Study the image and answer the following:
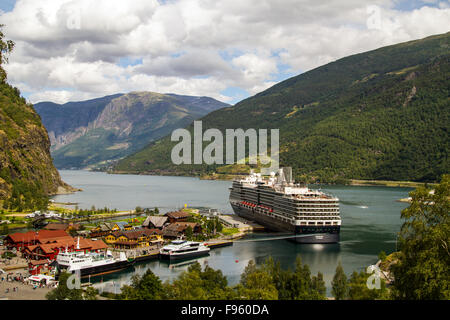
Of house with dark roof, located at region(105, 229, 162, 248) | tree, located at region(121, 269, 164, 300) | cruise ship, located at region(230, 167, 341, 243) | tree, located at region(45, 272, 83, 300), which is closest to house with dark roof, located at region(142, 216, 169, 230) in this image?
house with dark roof, located at region(105, 229, 162, 248)

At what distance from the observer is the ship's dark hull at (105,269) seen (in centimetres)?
5210

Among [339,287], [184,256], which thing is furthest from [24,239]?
[339,287]

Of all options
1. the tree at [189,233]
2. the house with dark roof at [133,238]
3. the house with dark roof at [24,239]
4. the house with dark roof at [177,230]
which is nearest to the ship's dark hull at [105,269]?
the house with dark roof at [133,238]

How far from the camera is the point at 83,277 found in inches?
2041

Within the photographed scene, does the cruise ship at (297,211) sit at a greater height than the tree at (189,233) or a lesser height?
greater

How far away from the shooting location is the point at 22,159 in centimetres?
14575

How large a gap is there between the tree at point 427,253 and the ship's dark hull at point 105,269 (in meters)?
35.5

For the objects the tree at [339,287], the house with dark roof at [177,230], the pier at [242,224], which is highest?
the tree at [339,287]

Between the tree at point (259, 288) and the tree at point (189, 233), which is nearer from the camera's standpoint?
the tree at point (259, 288)

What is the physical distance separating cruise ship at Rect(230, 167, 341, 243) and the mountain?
57451 mm

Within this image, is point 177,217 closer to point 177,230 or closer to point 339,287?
point 177,230

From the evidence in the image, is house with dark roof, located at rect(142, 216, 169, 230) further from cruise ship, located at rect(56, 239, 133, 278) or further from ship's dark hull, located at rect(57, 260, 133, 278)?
cruise ship, located at rect(56, 239, 133, 278)

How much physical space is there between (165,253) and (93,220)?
45.1 meters

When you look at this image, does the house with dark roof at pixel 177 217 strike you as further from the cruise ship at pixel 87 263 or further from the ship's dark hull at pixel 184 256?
the cruise ship at pixel 87 263
